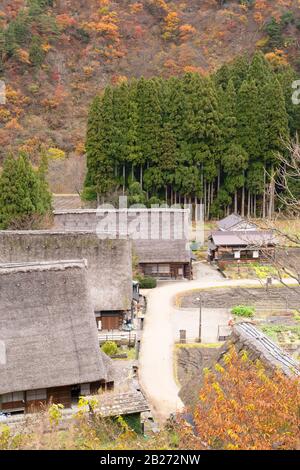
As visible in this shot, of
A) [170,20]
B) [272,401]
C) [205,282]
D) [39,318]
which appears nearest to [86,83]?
[170,20]

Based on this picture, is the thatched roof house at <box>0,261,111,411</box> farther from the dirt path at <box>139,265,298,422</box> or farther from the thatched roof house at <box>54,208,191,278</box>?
the thatched roof house at <box>54,208,191,278</box>

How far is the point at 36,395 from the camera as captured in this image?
47.0 feet

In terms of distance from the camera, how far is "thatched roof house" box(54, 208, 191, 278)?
2873 centimetres

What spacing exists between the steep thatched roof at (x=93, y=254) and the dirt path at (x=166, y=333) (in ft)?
6.31

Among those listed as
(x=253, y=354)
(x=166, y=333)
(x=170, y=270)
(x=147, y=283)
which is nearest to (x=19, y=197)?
(x=147, y=283)

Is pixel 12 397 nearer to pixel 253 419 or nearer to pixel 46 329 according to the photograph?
pixel 46 329

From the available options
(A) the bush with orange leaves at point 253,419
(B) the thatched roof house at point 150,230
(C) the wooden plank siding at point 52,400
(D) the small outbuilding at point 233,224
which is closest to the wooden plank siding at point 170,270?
(B) the thatched roof house at point 150,230

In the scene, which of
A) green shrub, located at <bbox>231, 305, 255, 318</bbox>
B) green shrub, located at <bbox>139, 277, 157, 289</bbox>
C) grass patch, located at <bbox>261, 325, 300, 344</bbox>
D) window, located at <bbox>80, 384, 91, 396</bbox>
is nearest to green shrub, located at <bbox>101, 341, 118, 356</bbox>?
window, located at <bbox>80, 384, 91, 396</bbox>

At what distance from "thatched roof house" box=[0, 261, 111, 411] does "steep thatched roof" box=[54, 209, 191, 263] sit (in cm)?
1340

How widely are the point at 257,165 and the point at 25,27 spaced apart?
29.5 metres

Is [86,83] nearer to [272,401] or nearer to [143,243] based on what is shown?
[143,243]

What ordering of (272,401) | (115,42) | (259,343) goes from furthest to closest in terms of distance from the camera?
(115,42)
(259,343)
(272,401)

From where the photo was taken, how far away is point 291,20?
56.4 metres

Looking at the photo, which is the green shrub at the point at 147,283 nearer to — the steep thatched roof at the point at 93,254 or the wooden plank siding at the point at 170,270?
the wooden plank siding at the point at 170,270
